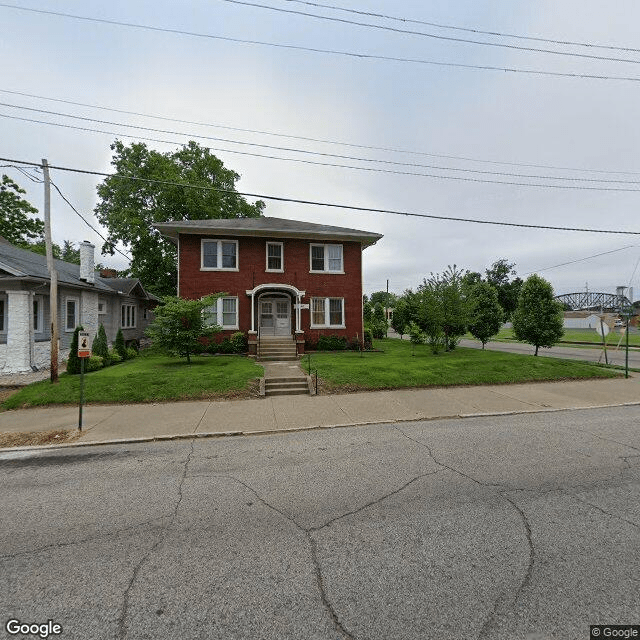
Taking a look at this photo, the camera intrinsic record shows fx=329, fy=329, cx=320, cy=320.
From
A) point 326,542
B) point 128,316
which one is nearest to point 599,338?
point 326,542

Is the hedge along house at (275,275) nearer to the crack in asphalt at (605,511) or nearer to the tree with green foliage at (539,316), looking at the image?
the tree with green foliage at (539,316)

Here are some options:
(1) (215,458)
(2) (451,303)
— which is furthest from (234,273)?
(1) (215,458)

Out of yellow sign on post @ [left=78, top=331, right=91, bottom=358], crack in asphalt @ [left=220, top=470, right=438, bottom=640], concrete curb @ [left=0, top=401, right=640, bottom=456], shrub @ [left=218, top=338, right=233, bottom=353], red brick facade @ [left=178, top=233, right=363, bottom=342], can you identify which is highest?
red brick facade @ [left=178, top=233, right=363, bottom=342]

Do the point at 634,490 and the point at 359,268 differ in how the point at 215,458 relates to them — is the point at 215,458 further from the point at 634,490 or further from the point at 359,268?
the point at 359,268

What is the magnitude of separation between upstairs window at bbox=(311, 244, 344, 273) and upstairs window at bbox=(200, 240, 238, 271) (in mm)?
4407

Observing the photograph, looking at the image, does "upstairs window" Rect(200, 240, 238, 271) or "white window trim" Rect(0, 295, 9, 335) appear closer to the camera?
"white window trim" Rect(0, 295, 9, 335)

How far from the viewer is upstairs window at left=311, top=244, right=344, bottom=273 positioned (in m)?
19.0

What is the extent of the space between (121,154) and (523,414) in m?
32.4

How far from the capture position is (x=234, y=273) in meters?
18.0

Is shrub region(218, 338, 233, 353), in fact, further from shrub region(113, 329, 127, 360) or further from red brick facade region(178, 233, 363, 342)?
shrub region(113, 329, 127, 360)

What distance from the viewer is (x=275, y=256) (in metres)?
18.6

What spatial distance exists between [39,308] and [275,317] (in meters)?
10.9

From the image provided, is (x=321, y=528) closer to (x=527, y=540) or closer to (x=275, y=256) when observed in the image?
(x=527, y=540)

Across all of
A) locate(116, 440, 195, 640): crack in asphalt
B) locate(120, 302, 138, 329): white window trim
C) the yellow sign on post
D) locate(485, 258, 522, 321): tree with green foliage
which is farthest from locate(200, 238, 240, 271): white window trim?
locate(485, 258, 522, 321): tree with green foliage
